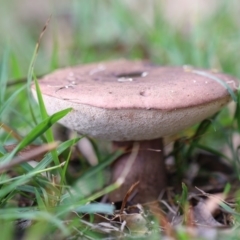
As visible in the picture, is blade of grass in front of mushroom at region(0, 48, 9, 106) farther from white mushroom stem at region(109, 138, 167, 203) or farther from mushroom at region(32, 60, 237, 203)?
white mushroom stem at region(109, 138, 167, 203)

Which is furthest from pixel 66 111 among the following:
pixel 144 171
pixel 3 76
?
pixel 3 76

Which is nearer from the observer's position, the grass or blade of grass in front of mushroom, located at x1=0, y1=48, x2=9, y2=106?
the grass

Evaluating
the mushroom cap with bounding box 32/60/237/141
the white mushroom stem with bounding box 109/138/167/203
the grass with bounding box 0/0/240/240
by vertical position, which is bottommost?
the white mushroom stem with bounding box 109/138/167/203

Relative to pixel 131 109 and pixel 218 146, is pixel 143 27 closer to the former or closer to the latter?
pixel 218 146

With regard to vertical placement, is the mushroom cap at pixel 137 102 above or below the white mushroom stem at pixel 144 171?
above

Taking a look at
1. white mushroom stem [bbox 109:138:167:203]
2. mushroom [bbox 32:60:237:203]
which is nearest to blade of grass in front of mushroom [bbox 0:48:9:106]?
mushroom [bbox 32:60:237:203]

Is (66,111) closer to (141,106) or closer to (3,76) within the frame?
(141,106)

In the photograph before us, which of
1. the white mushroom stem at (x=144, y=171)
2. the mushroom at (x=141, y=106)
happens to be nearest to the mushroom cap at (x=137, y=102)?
the mushroom at (x=141, y=106)

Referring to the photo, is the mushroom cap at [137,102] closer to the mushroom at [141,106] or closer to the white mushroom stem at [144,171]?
the mushroom at [141,106]
